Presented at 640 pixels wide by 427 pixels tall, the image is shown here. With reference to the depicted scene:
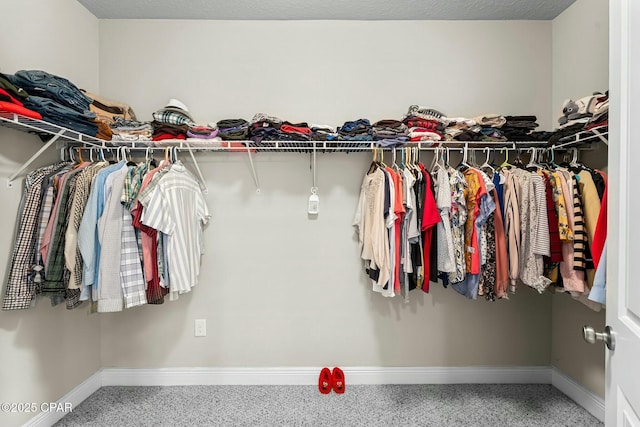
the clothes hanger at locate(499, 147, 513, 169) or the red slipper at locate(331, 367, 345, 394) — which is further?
the red slipper at locate(331, 367, 345, 394)

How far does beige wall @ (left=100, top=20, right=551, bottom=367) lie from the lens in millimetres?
2225

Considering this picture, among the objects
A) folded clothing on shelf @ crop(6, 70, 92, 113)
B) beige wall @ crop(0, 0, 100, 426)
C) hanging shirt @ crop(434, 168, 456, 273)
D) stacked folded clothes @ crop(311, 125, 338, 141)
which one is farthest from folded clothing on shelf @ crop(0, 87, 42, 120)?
hanging shirt @ crop(434, 168, 456, 273)

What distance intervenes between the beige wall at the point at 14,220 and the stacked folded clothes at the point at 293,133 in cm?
138

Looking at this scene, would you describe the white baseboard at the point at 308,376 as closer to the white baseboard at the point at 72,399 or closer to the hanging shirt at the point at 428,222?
the white baseboard at the point at 72,399

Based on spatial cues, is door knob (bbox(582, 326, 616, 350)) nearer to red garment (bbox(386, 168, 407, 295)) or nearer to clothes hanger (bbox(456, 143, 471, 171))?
red garment (bbox(386, 168, 407, 295))

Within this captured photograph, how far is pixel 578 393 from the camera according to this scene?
1990 mm

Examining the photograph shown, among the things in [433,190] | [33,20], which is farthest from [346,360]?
[33,20]

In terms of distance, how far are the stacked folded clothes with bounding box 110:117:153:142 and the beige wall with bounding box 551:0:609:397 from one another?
2726 mm

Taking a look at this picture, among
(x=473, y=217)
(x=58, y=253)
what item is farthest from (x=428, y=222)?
(x=58, y=253)

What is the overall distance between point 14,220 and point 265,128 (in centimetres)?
141

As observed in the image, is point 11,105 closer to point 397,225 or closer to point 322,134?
point 322,134

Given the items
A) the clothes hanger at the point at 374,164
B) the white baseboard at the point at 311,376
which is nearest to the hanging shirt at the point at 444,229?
the clothes hanger at the point at 374,164

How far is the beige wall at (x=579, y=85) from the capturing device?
1.84 metres

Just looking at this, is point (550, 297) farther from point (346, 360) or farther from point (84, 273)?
point (84, 273)
